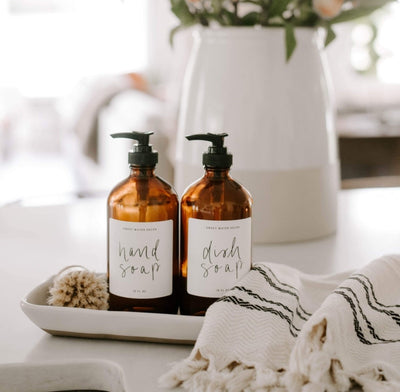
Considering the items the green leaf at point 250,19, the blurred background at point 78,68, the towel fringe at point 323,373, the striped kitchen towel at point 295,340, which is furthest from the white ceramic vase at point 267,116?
the blurred background at point 78,68

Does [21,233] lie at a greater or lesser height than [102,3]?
lesser

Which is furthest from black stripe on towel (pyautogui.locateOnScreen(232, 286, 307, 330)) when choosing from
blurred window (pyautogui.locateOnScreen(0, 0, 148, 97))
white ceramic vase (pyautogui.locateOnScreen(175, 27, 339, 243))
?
blurred window (pyautogui.locateOnScreen(0, 0, 148, 97))

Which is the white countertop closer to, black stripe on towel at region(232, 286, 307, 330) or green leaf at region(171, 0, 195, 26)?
black stripe on towel at region(232, 286, 307, 330)

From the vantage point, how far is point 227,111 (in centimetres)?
99

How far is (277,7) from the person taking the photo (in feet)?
3.11

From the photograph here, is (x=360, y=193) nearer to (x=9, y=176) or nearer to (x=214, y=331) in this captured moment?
(x=214, y=331)

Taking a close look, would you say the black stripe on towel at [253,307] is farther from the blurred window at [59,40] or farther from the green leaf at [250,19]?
the blurred window at [59,40]

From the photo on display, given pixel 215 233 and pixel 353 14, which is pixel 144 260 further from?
pixel 353 14

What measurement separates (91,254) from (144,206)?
368 mm

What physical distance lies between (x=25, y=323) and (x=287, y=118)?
1.64ft

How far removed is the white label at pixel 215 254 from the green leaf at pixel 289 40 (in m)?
0.39

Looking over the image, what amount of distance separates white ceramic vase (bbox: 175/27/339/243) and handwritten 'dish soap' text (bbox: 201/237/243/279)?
1.16ft

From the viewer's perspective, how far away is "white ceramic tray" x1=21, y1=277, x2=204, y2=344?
617 millimetres

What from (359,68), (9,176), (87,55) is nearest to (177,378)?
(9,176)
